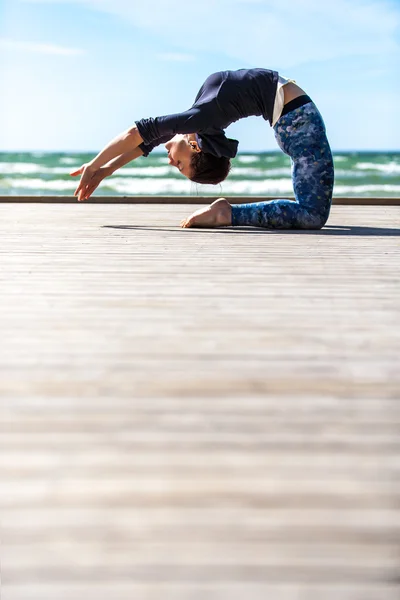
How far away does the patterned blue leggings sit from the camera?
312 centimetres

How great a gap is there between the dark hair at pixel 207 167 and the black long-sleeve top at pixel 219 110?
6cm

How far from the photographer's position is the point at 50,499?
72 centimetres

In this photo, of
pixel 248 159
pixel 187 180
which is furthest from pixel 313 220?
pixel 248 159

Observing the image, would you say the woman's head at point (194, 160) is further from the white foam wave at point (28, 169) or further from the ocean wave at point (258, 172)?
the white foam wave at point (28, 169)

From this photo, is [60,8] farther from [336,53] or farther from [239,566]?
[239,566]

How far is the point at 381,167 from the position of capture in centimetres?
2091

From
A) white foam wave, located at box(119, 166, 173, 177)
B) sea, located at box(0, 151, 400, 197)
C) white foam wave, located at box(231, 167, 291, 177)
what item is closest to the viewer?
sea, located at box(0, 151, 400, 197)

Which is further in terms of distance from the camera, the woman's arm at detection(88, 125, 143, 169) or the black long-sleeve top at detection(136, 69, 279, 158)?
the woman's arm at detection(88, 125, 143, 169)

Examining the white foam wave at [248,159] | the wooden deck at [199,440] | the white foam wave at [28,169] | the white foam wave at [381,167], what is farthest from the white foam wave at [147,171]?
the wooden deck at [199,440]

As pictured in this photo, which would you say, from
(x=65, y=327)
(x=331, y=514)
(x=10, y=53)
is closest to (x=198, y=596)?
(x=331, y=514)

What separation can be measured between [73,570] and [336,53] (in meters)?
37.0

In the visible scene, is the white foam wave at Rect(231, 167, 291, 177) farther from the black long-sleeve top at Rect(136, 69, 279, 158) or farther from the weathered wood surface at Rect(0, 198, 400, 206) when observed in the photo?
the black long-sleeve top at Rect(136, 69, 279, 158)

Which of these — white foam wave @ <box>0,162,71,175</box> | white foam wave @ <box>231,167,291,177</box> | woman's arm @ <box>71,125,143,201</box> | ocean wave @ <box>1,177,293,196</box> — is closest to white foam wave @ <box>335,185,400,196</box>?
ocean wave @ <box>1,177,293,196</box>

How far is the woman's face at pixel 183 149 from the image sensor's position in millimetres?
3064
